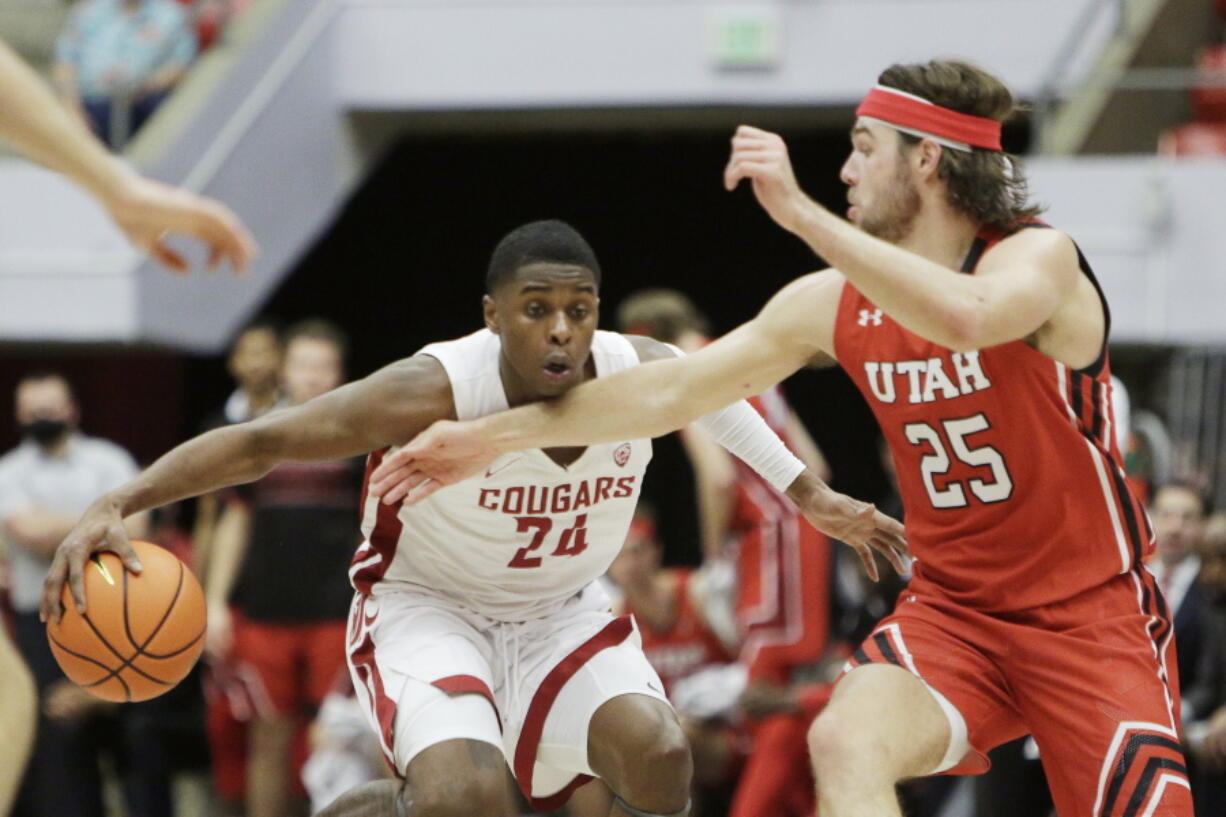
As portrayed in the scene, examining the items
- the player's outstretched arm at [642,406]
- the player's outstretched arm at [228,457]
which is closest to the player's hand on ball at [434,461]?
the player's outstretched arm at [642,406]

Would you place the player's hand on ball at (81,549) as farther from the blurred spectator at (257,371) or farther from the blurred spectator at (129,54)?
the blurred spectator at (129,54)

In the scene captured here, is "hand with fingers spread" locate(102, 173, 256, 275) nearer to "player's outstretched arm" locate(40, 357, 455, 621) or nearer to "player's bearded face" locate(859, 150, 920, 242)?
"player's outstretched arm" locate(40, 357, 455, 621)

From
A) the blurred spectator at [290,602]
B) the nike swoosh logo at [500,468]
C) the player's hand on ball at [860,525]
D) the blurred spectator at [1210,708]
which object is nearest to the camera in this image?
the nike swoosh logo at [500,468]

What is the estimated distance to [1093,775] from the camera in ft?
14.5

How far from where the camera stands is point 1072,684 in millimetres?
4461

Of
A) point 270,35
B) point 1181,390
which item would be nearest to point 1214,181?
point 1181,390

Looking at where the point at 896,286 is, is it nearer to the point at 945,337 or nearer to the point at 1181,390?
the point at 945,337

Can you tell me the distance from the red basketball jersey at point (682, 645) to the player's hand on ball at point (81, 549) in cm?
456

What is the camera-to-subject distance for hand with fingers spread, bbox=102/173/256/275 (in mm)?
3471

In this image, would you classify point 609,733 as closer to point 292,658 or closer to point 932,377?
point 932,377

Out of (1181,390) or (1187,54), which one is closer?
(1181,390)

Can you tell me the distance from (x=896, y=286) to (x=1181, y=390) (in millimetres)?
6168

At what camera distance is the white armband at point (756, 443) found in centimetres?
537

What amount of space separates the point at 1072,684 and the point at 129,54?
869 cm
